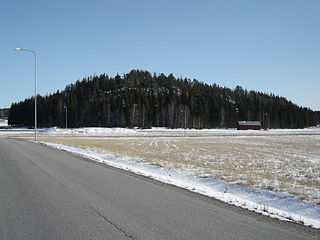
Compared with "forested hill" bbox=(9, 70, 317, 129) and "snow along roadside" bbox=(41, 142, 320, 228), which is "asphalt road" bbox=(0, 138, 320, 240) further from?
"forested hill" bbox=(9, 70, 317, 129)

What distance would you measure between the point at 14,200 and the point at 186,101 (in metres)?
136

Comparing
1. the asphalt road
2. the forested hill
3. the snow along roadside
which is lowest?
the snow along roadside

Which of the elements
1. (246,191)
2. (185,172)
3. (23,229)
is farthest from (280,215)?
(185,172)

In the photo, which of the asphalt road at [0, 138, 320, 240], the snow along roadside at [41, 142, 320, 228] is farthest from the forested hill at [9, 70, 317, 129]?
the asphalt road at [0, 138, 320, 240]

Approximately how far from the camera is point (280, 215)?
7.22 m

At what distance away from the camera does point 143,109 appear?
13050 centimetres

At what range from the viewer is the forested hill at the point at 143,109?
13275 centimetres

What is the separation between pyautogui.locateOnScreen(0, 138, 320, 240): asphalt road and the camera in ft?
18.6

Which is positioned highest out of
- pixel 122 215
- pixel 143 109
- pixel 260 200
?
pixel 143 109

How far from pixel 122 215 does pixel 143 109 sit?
123981 millimetres

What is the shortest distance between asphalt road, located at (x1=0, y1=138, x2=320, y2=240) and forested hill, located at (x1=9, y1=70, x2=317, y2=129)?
11726 centimetres

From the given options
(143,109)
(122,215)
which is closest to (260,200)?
(122,215)

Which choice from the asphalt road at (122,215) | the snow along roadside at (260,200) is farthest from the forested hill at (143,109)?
the asphalt road at (122,215)

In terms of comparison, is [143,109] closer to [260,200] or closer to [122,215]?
[260,200]
